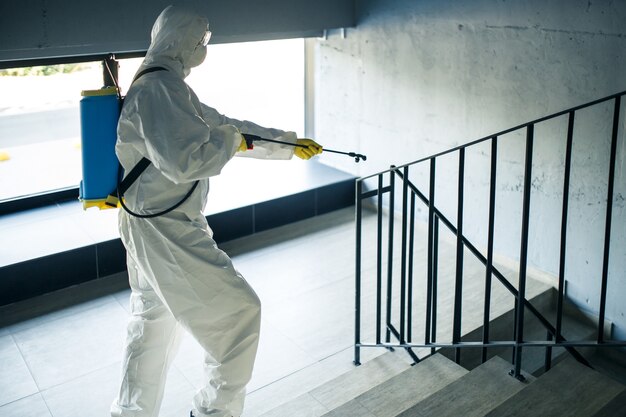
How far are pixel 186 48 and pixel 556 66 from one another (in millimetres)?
2111

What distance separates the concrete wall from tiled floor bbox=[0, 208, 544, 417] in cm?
60

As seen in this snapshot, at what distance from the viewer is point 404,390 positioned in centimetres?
272

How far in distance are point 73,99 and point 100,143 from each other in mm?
2485

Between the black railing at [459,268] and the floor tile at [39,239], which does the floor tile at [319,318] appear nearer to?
the black railing at [459,268]

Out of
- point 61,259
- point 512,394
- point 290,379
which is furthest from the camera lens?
point 61,259

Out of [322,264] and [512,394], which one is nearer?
[512,394]

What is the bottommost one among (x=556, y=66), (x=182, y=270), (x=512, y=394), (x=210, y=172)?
(x=512, y=394)

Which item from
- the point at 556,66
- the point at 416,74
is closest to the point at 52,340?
the point at 416,74

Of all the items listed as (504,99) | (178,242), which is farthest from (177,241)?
(504,99)

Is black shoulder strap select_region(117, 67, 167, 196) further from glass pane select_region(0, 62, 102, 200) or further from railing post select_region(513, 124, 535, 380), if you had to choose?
glass pane select_region(0, 62, 102, 200)

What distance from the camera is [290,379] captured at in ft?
10.3

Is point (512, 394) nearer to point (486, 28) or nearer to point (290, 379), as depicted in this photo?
point (290, 379)

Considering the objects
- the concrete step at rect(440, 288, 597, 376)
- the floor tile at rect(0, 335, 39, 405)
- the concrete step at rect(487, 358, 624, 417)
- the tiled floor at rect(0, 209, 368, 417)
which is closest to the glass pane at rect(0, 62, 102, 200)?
the tiled floor at rect(0, 209, 368, 417)

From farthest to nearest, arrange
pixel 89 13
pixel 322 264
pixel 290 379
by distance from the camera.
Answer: pixel 322 264 < pixel 89 13 < pixel 290 379
